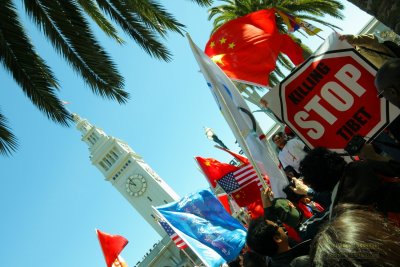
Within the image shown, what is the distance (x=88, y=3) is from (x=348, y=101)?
453 centimetres

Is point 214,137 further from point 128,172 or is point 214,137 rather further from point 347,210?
Answer: point 128,172

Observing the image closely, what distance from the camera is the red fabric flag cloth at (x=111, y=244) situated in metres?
12.0

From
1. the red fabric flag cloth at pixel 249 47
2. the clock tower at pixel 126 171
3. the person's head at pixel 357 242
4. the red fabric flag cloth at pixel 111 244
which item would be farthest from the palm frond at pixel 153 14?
the clock tower at pixel 126 171

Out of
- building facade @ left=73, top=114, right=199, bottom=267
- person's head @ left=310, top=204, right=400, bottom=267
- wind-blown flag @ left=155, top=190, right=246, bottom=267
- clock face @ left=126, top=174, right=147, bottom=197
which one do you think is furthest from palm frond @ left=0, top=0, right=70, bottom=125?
clock face @ left=126, top=174, right=147, bottom=197

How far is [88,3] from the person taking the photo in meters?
6.57

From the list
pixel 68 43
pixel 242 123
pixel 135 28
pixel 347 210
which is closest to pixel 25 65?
pixel 68 43

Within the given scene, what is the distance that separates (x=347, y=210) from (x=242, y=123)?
4188mm

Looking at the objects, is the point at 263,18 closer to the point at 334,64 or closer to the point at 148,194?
the point at 334,64

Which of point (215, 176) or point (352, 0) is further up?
point (352, 0)

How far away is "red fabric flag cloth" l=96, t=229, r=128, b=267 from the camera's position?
11977 millimetres

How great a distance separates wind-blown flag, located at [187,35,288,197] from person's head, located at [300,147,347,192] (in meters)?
2.03

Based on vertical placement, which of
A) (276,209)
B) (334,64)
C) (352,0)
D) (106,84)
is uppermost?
(106,84)

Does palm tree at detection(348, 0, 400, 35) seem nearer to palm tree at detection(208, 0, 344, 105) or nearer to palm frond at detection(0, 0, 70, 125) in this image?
palm frond at detection(0, 0, 70, 125)

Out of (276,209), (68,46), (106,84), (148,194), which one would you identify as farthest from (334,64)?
(148,194)
